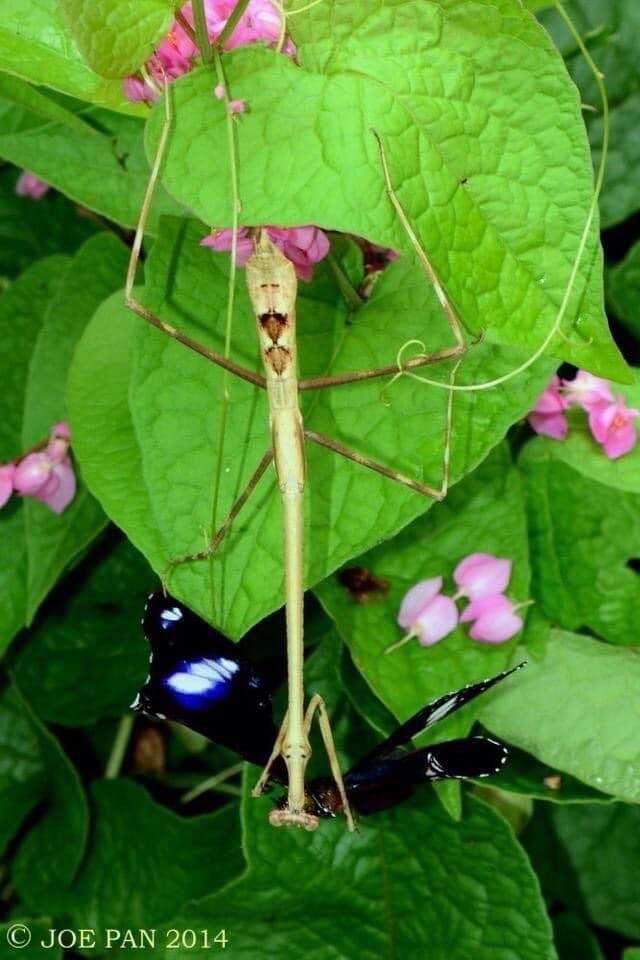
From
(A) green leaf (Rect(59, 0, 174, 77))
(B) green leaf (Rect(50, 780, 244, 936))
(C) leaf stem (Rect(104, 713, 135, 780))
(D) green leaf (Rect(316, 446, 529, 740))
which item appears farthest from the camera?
(C) leaf stem (Rect(104, 713, 135, 780))

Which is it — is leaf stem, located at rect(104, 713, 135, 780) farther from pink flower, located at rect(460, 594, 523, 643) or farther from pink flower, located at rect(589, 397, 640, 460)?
pink flower, located at rect(589, 397, 640, 460)

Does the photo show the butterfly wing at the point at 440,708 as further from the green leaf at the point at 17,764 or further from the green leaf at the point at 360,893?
the green leaf at the point at 17,764

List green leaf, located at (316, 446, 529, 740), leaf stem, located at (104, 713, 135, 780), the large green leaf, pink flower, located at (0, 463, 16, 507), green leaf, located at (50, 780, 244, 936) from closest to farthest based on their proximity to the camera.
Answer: the large green leaf, green leaf, located at (316, 446, 529, 740), pink flower, located at (0, 463, 16, 507), green leaf, located at (50, 780, 244, 936), leaf stem, located at (104, 713, 135, 780)

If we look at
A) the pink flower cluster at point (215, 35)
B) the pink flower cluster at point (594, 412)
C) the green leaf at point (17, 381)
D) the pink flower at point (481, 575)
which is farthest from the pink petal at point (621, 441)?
the green leaf at point (17, 381)

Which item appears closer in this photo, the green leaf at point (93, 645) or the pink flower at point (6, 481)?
the pink flower at point (6, 481)

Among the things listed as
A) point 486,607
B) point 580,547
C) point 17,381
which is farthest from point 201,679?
point 17,381

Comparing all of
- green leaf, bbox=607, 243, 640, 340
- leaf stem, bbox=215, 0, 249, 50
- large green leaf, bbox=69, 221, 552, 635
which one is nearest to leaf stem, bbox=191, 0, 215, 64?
leaf stem, bbox=215, 0, 249, 50

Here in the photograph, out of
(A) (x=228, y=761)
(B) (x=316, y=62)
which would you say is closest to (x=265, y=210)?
(B) (x=316, y=62)
